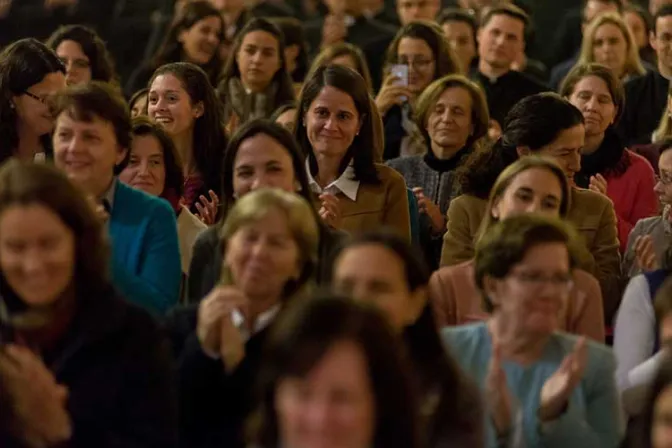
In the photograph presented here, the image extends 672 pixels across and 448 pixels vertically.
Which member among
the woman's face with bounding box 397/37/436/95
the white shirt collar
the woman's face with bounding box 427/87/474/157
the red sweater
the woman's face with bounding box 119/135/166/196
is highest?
the woman's face with bounding box 397/37/436/95

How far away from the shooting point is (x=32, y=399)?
267 cm

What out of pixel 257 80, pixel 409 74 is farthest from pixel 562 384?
pixel 257 80

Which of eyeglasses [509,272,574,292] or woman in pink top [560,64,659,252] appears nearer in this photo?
eyeglasses [509,272,574,292]

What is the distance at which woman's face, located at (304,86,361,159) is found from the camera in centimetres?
446

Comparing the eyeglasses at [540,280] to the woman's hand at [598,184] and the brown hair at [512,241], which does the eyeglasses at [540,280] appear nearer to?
the brown hair at [512,241]

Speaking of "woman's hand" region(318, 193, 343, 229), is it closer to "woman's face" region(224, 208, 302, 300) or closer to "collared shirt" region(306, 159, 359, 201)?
"collared shirt" region(306, 159, 359, 201)

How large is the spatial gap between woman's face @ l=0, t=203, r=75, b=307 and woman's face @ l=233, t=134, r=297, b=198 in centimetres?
100

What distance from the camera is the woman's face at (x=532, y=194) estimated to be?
3777 millimetres

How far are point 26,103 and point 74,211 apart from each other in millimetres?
1645

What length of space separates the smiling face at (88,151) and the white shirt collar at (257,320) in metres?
0.70

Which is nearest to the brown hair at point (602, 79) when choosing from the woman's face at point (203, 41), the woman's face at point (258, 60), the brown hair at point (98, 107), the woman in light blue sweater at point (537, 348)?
the woman's face at point (258, 60)

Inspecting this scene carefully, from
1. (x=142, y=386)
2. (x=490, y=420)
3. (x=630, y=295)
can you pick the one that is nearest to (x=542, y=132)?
(x=630, y=295)

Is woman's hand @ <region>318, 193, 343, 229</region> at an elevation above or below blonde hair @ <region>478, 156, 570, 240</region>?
below

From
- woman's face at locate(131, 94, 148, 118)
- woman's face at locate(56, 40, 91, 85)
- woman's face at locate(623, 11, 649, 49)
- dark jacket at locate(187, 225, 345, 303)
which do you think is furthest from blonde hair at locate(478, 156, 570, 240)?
woman's face at locate(623, 11, 649, 49)
